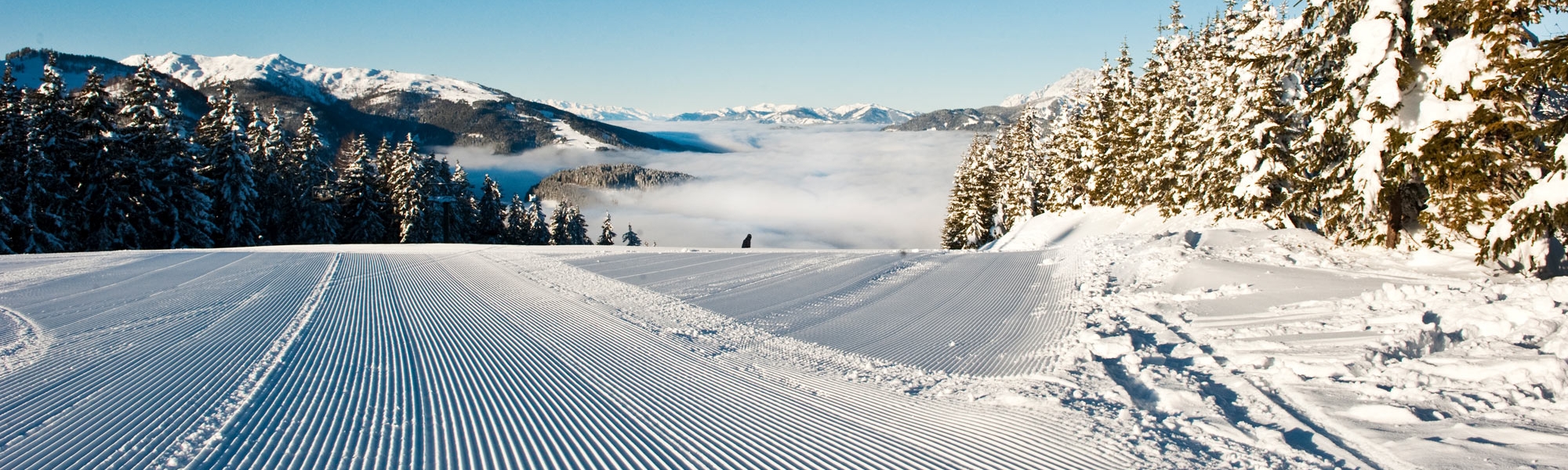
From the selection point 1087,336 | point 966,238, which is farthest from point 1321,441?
point 966,238

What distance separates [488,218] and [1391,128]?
52.9m

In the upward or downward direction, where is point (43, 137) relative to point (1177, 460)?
upward

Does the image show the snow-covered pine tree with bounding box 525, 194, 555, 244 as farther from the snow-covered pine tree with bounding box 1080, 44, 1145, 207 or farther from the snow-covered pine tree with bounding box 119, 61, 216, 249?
the snow-covered pine tree with bounding box 1080, 44, 1145, 207

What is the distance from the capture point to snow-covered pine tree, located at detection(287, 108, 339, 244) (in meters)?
37.6

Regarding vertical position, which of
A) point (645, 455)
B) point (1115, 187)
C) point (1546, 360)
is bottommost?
point (645, 455)

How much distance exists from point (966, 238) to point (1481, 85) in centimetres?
3571

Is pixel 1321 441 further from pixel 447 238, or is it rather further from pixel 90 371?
pixel 447 238

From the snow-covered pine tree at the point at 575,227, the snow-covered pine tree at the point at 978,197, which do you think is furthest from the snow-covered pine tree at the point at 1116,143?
the snow-covered pine tree at the point at 575,227

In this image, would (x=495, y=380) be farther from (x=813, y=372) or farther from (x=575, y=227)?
(x=575, y=227)

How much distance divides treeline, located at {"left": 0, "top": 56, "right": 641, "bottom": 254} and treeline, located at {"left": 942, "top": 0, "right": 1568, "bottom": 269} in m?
38.9

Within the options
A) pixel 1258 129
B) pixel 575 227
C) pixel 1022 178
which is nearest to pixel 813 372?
pixel 1258 129

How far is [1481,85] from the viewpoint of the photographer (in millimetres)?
10023

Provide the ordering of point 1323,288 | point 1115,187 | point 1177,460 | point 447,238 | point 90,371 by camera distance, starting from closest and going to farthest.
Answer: point 1177,460 → point 90,371 → point 1323,288 → point 1115,187 → point 447,238

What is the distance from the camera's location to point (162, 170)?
29.4 metres
